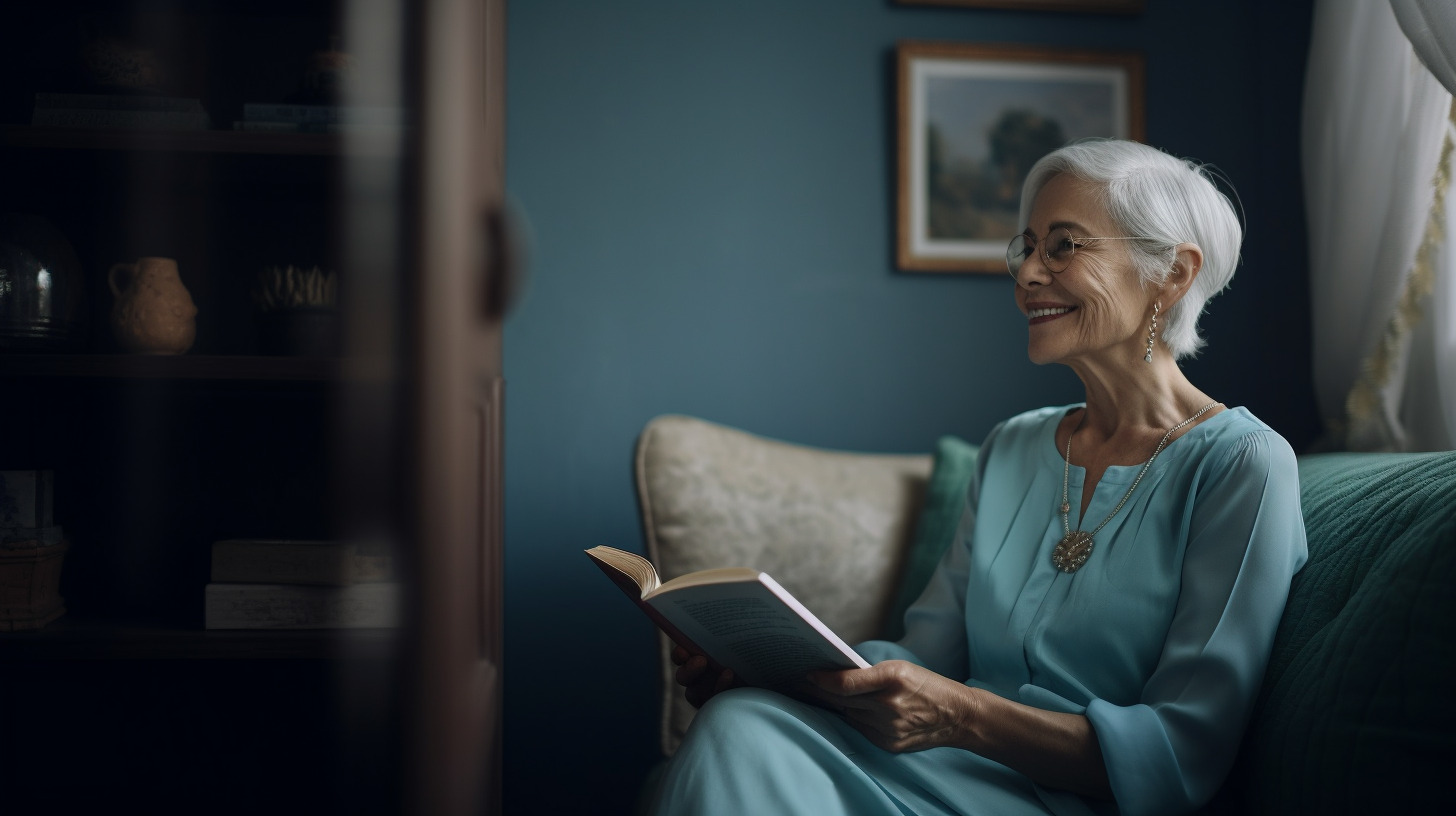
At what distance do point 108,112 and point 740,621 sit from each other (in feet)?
3.78

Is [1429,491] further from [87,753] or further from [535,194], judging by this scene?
[87,753]

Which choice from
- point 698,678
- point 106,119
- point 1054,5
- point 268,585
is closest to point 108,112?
point 106,119

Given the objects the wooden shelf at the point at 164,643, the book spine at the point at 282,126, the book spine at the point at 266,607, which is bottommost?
the wooden shelf at the point at 164,643

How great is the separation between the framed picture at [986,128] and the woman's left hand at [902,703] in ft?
3.54

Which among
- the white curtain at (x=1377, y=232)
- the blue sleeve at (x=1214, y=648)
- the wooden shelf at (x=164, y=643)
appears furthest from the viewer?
the white curtain at (x=1377, y=232)

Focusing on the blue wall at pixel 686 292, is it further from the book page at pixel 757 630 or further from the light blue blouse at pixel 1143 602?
the book page at pixel 757 630

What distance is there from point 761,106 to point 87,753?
1.59 metres

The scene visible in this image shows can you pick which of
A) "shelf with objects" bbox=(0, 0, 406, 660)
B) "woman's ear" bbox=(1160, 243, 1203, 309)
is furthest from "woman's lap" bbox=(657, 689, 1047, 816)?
"woman's ear" bbox=(1160, 243, 1203, 309)

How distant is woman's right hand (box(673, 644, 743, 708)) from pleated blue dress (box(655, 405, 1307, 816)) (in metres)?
0.09

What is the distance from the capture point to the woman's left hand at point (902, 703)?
38.5 inches

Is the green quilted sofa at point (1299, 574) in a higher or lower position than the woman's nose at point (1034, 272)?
lower

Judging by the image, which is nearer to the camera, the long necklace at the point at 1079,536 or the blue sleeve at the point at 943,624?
the long necklace at the point at 1079,536

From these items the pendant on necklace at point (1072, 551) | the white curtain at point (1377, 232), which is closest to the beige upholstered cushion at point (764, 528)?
the pendant on necklace at point (1072, 551)

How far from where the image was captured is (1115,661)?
3.59 feet
